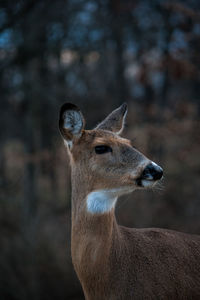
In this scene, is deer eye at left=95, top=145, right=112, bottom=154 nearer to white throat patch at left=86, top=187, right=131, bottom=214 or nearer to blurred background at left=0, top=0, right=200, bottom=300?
white throat patch at left=86, top=187, right=131, bottom=214

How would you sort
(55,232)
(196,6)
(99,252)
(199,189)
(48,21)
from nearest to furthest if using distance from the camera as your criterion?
(99,252), (48,21), (55,232), (196,6), (199,189)

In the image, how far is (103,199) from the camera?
4090 millimetres

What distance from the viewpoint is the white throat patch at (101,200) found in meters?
4.07

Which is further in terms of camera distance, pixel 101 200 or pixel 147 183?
pixel 101 200

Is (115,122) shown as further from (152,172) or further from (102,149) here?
(152,172)

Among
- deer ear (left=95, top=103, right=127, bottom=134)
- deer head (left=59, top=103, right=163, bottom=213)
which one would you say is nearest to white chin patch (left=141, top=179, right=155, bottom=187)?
deer head (left=59, top=103, right=163, bottom=213)

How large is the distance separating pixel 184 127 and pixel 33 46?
4.98 m

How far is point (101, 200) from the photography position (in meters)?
4.09

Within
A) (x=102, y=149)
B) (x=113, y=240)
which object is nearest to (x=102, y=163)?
(x=102, y=149)

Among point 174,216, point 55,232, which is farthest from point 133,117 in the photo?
point 55,232

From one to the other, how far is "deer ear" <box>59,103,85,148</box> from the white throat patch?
2.35 ft

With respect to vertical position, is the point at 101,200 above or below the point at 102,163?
below

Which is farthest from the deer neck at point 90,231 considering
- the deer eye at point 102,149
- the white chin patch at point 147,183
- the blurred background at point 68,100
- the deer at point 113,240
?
the blurred background at point 68,100

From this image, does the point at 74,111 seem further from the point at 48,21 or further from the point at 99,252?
the point at 48,21
